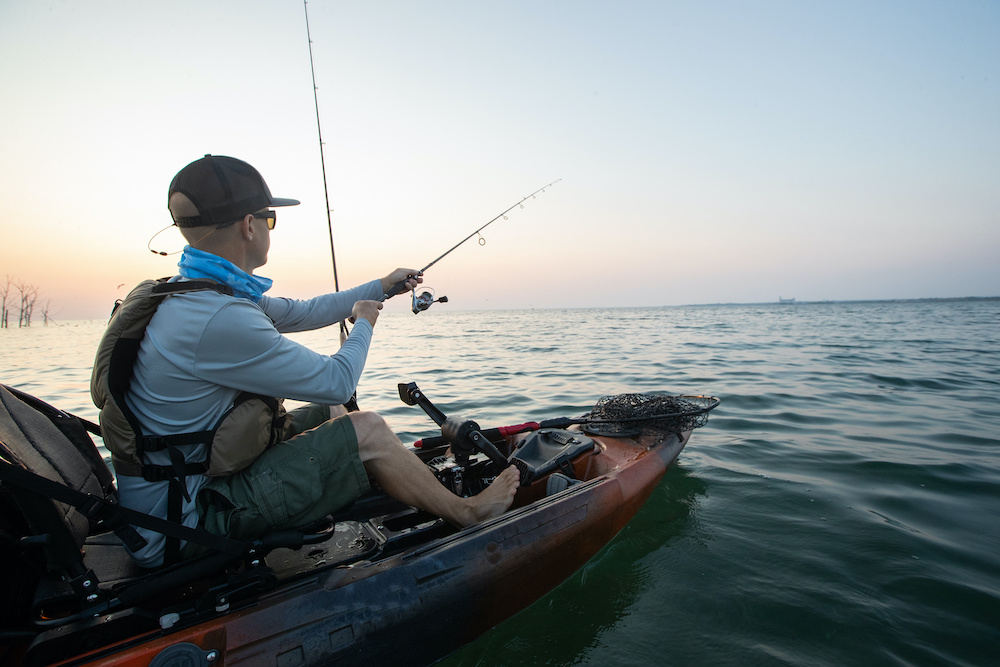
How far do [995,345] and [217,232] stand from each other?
19.8 m

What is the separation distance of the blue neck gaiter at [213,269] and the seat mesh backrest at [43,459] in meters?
0.84

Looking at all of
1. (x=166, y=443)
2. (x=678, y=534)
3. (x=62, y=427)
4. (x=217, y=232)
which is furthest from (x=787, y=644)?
(x=62, y=427)

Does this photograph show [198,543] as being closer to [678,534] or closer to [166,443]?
[166,443]

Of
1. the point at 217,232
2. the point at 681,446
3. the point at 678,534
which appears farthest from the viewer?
the point at 681,446

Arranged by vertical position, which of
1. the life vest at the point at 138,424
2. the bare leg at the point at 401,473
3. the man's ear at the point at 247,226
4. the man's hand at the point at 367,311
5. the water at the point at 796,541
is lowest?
the water at the point at 796,541

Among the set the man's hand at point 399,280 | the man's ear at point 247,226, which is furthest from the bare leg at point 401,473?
the man's hand at point 399,280

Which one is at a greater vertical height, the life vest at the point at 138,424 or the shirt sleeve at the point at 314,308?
the shirt sleeve at the point at 314,308

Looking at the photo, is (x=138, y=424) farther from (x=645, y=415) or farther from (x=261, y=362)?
(x=645, y=415)

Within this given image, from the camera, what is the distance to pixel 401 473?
2584 millimetres

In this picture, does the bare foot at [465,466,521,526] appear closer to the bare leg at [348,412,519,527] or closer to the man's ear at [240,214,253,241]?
the bare leg at [348,412,519,527]

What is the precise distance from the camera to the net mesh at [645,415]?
4.65m

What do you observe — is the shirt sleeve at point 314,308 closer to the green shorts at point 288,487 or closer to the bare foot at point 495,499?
the green shorts at point 288,487

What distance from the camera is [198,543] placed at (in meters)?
2.03

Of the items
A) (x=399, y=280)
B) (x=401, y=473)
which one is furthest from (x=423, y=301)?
(x=401, y=473)
